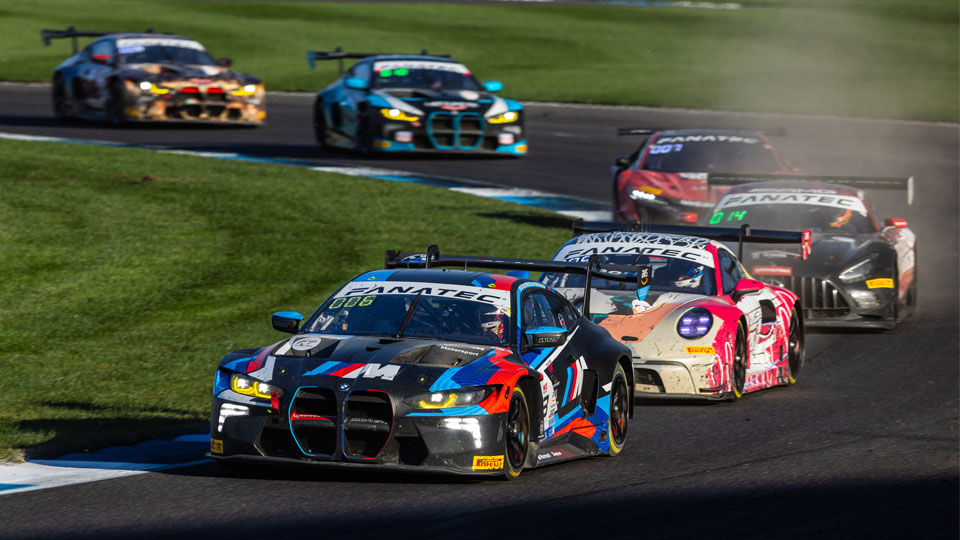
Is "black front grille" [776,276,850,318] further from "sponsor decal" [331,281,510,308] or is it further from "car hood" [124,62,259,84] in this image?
"car hood" [124,62,259,84]

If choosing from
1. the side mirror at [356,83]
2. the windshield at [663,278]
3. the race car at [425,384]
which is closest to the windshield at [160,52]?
the side mirror at [356,83]

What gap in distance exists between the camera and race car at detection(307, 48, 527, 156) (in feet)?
78.0

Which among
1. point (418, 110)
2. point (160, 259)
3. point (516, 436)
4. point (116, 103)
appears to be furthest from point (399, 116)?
point (516, 436)

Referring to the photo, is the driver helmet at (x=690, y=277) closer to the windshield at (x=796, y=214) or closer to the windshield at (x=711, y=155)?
the windshield at (x=796, y=214)

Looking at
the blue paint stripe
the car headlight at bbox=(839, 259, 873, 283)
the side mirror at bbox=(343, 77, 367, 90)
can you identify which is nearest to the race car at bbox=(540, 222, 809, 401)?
the car headlight at bbox=(839, 259, 873, 283)

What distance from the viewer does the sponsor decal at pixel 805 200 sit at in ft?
52.3

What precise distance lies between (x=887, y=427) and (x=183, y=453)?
14.9 feet

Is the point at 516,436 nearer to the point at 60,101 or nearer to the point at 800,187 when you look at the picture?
the point at 800,187

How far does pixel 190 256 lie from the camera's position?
1659cm

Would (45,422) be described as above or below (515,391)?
below

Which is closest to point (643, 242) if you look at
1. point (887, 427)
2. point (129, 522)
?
point (887, 427)

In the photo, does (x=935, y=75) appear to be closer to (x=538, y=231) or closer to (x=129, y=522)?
(x=538, y=231)

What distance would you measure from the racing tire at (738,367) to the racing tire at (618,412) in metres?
1.94

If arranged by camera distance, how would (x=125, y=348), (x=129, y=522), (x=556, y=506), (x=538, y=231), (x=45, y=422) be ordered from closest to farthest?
(x=129, y=522) < (x=556, y=506) < (x=45, y=422) < (x=125, y=348) < (x=538, y=231)
